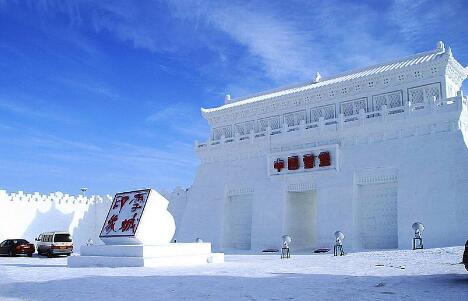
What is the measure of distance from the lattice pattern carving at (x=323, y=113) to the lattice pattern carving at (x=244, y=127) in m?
4.59

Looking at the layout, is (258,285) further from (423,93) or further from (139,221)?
(423,93)

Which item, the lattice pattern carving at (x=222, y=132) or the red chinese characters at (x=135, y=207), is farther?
the lattice pattern carving at (x=222, y=132)

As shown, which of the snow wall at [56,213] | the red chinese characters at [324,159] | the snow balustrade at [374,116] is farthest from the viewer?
the snow wall at [56,213]

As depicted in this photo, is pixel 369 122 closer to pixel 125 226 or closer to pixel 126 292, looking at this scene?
pixel 125 226

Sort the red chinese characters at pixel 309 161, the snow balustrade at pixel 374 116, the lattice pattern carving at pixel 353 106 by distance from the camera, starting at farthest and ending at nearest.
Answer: the lattice pattern carving at pixel 353 106
the red chinese characters at pixel 309 161
the snow balustrade at pixel 374 116

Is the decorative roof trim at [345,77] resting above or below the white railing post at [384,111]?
above

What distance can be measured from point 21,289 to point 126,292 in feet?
7.89

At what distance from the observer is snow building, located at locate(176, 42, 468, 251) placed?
22734 millimetres

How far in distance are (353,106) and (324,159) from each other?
410 centimetres

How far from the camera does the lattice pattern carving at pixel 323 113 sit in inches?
1141

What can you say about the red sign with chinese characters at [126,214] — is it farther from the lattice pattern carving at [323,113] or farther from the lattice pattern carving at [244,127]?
the lattice pattern carving at [244,127]

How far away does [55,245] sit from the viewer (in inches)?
973

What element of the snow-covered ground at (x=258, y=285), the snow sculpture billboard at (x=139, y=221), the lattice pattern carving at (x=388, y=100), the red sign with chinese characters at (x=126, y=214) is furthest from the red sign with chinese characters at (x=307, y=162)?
the snow-covered ground at (x=258, y=285)

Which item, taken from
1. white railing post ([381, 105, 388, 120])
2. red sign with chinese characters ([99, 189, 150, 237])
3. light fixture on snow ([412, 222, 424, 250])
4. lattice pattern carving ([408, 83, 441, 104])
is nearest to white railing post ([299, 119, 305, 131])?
white railing post ([381, 105, 388, 120])
